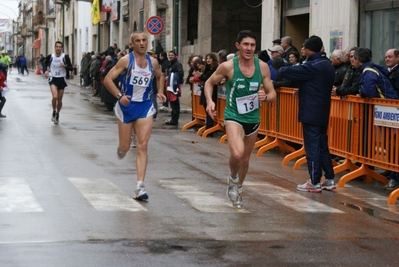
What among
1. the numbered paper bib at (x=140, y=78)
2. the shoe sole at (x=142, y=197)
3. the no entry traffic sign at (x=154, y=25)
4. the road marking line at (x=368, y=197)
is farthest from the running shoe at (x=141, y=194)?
the no entry traffic sign at (x=154, y=25)

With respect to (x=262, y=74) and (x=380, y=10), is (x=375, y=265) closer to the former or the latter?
(x=262, y=74)

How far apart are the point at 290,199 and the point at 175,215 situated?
Answer: 202cm

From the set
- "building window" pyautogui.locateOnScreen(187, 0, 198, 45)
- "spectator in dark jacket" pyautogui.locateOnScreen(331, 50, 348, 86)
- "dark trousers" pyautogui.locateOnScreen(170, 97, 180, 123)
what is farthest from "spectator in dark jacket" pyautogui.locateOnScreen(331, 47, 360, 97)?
"building window" pyautogui.locateOnScreen(187, 0, 198, 45)

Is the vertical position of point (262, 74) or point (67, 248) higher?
point (262, 74)

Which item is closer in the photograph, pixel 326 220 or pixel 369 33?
pixel 326 220

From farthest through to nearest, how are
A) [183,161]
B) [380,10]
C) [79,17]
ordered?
[79,17] → [380,10] → [183,161]

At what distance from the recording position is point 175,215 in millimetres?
→ 9211

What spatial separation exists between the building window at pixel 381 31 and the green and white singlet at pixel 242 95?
914 cm

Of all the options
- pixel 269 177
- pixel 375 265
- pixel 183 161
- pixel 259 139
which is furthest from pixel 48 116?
pixel 375 265

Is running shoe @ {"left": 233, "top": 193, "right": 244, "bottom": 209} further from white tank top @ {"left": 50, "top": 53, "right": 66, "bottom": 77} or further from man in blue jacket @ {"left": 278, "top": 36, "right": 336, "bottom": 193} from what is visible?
white tank top @ {"left": 50, "top": 53, "right": 66, "bottom": 77}

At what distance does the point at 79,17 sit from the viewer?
69250mm

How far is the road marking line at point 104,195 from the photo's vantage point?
9.63 m

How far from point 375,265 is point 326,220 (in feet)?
7.02

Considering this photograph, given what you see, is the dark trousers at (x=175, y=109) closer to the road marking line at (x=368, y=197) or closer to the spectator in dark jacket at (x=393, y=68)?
the spectator in dark jacket at (x=393, y=68)
